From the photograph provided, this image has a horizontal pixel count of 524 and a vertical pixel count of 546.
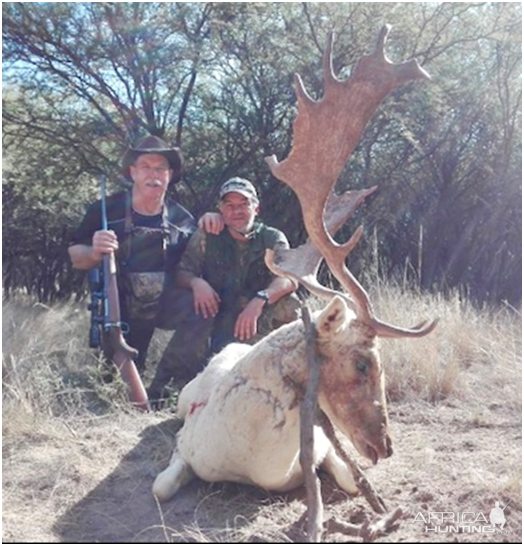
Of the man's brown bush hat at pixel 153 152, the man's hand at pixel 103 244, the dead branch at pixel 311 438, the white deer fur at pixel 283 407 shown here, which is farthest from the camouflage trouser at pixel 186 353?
the dead branch at pixel 311 438

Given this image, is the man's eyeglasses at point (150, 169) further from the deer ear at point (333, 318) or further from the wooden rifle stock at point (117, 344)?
the deer ear at point (333, 318)

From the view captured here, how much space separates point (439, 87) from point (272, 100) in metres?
1.86

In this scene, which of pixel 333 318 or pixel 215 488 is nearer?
pixel 333 318

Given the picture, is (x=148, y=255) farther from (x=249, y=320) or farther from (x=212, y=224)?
(x=249, y=320)

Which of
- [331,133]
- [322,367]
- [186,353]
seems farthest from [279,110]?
[322,367]

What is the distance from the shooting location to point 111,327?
542cm

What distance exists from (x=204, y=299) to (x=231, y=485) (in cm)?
209

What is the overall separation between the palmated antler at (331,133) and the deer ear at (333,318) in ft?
0.42

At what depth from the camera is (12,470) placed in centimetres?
420

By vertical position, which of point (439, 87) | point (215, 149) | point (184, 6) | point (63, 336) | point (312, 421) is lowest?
point (63, 336)

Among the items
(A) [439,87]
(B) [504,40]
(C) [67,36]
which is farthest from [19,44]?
(B) [504,40]

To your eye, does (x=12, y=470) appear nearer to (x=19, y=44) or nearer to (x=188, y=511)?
(x=188, y=511)

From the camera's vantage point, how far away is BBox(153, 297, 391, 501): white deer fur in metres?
3.29

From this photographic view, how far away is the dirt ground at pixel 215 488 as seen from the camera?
3389 mm
